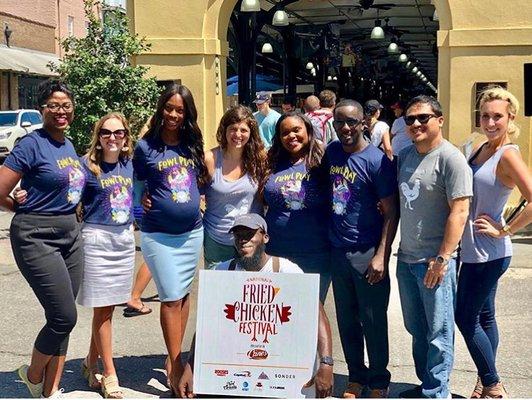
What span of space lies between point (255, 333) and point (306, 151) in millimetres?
1281

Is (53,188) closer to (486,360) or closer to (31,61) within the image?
(486,360)

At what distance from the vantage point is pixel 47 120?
14.2 feet

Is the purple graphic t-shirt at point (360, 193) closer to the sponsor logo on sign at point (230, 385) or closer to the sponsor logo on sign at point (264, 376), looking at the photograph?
the sponsor logo on sign at point (264, 376)

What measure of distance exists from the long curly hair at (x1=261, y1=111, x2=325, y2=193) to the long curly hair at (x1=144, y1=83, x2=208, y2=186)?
428mm

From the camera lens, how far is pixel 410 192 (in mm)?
4086

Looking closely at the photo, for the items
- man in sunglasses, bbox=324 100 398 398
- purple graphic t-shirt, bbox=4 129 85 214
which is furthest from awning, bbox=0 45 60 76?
man in sunglasses, bbox=324 100 398 398

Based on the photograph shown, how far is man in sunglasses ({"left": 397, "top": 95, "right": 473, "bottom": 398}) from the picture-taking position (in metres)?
3.96

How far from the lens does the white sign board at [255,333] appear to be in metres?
3.65

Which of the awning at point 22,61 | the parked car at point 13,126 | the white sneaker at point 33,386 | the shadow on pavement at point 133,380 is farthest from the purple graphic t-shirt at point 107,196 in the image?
the awning at point 22,61

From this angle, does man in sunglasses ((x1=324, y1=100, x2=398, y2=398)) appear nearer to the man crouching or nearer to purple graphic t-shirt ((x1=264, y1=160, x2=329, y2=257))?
purple graphic t-shirt ((x1=264, y1=160, x2=329, y2=257))

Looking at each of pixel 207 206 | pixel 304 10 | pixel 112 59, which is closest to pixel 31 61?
pixel 304 10

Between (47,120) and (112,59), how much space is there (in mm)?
5762

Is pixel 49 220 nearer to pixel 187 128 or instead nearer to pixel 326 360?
pixel 187 128

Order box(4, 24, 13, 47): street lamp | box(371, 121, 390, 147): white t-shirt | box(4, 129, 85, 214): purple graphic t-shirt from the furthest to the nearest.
→ box(4, 24, 13, 47): street lamp, box(371, 121, 390, 147): white t-shirt, box(4, 129, 85, 214): purple graphic t-shirt
